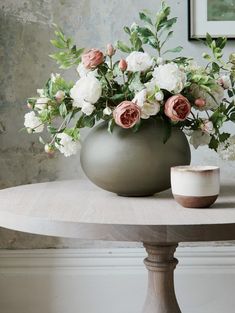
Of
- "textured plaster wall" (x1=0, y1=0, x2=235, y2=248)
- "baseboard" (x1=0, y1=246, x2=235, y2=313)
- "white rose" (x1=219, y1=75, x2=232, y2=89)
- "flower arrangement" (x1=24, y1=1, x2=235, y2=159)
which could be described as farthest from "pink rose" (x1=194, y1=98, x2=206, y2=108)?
"baseboard" (x1=0, y1=246, x2=235, y2=313)

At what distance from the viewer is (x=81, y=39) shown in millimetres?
1869

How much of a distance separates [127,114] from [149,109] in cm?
6

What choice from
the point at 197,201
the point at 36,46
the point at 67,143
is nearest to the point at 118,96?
the point at 67,143

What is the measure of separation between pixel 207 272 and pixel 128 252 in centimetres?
28

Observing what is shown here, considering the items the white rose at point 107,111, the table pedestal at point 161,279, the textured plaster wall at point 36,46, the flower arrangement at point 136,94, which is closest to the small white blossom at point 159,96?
the flower arrangement at point 136,94

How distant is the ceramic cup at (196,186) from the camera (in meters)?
1.08

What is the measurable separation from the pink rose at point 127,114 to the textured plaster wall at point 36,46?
75cm

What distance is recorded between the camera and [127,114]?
44.7 inches

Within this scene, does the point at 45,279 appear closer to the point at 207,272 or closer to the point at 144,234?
the point at 207,272

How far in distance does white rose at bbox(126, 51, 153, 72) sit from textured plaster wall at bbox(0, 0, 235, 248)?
0.69 metres

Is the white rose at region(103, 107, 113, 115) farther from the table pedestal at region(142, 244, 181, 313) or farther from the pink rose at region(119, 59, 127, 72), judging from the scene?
the table pedestal at region(142, 244, 181, 313)

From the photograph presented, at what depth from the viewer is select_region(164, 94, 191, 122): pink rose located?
1151 millimetres

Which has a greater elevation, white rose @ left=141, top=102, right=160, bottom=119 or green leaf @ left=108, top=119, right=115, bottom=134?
white rose @ left=141, top=102, right=160, bottom=119

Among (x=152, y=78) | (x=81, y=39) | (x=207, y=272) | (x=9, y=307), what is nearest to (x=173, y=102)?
(x=152, y=78)
